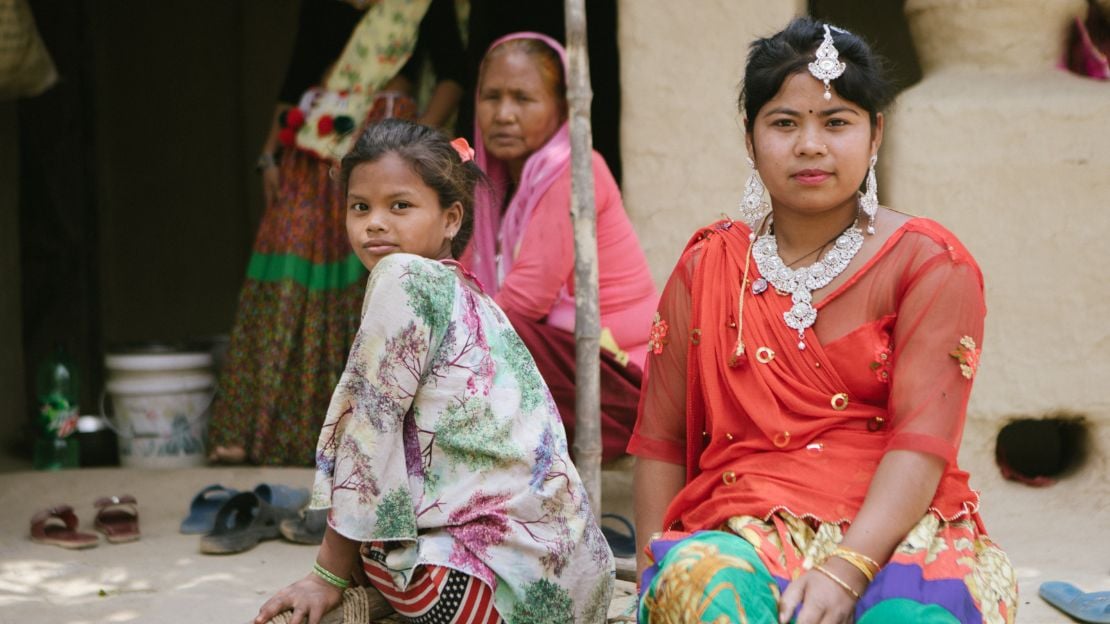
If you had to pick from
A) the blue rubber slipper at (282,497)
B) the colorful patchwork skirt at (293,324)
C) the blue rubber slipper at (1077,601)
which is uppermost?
the colorful patchwork skirt at (293,324)

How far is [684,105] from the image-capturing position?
404 centimetres

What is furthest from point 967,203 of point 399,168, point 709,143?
point 399,168

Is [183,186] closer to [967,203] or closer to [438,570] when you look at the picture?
[967,203]

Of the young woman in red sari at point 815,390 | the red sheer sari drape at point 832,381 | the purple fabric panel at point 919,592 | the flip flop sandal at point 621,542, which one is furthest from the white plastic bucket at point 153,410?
the purple fabric panel at point 919,592

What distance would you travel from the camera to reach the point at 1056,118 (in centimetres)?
383

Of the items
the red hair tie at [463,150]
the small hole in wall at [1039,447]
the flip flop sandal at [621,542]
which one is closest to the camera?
the red hair tie at [463,150]

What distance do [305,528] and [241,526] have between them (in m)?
0.24

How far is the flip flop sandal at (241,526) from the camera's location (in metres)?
3.78

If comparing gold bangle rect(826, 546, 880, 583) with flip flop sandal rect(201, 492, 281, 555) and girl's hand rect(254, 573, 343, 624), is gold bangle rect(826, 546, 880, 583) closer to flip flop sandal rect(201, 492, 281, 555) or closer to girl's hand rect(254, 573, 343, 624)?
girl's hand rect(254, 573, 343, 624)

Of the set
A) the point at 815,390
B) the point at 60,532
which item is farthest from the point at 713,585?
the point at 60,532

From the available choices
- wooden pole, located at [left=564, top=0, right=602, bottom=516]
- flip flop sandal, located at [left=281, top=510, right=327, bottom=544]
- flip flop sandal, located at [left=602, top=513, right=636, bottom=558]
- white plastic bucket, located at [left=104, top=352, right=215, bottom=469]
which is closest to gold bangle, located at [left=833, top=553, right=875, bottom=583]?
wooden pole, located at [left=564, top=0, right=602, bottom=516]

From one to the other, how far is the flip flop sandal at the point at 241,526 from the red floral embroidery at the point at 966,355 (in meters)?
2.51

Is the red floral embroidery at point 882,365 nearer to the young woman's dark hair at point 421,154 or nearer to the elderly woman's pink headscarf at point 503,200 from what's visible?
the young woman's dark hair at point 421,154

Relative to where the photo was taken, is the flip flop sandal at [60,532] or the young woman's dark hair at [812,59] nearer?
the young woman's dark hair at [812,59]
